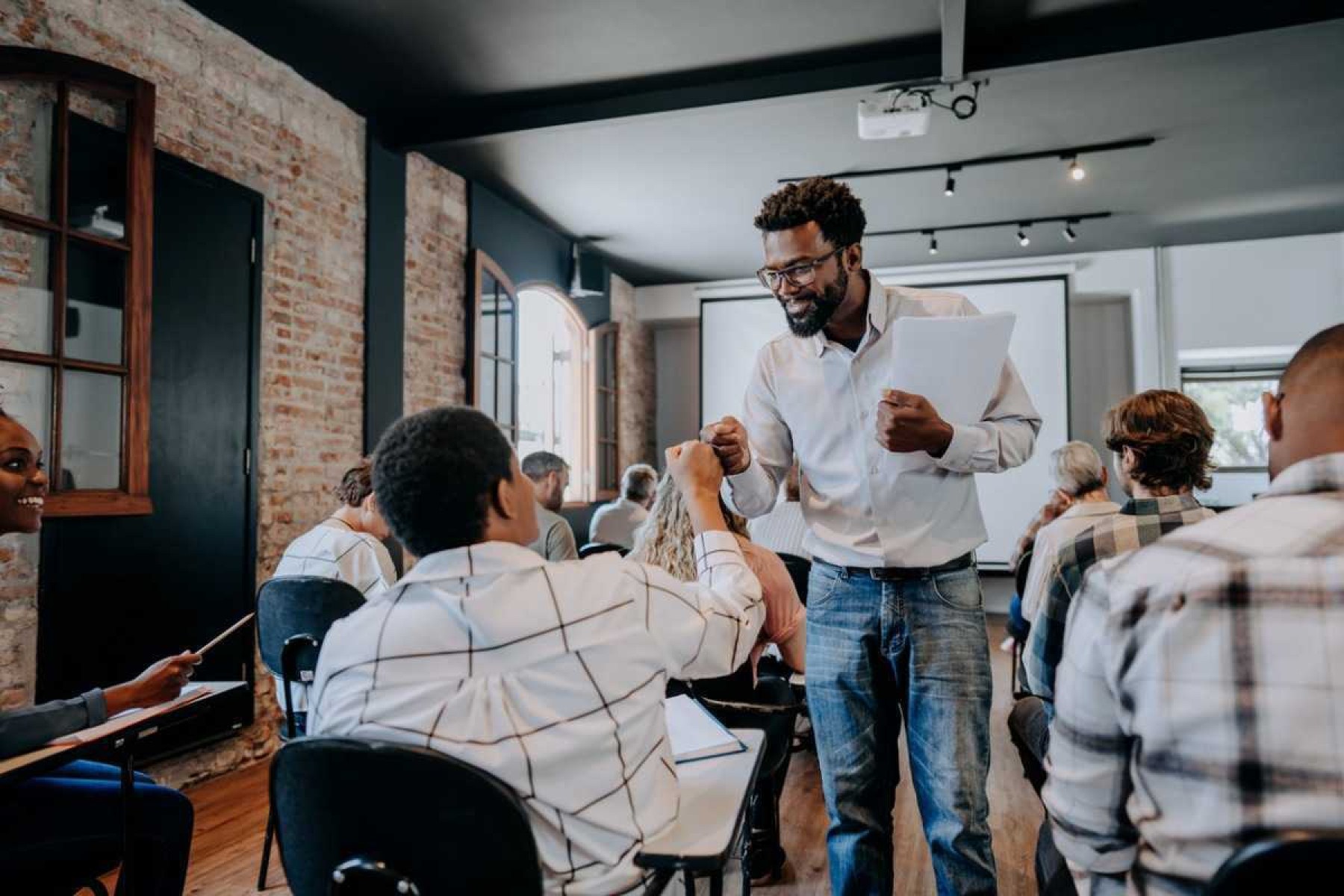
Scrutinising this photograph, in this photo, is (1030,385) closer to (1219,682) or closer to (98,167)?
(98,167)

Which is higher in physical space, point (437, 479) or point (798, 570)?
point (437, 479)

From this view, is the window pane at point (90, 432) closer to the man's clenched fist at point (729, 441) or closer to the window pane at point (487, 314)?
the man's clenched fist at point (729, 441)

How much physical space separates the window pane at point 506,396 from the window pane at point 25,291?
315 cm

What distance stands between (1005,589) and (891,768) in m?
6.88

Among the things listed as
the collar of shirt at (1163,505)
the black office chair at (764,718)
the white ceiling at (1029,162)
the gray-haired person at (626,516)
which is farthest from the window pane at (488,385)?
the collar of shirt at (1163,505)

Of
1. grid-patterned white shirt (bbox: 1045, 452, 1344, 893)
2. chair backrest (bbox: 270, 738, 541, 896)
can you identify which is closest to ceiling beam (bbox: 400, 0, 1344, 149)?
grid-patterned white shirt (bbox: 1045, 452, 1344, 893)

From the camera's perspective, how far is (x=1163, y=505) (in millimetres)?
1988

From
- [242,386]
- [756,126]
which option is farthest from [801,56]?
[242,386]

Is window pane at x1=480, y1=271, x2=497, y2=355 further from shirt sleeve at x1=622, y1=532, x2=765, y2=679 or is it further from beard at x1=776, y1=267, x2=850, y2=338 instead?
shirt sleeve at x1=622, y1=532, x2=765, y2=679

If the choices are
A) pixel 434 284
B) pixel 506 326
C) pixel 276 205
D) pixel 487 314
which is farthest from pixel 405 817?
pixel 506 326

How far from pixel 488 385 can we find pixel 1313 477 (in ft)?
16.9

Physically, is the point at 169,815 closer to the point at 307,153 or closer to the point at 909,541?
the point at 909,541

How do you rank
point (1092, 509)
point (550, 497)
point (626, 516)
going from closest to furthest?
point (1092, 509) → point (550, 497) → point (626, 516)

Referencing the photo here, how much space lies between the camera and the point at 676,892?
1.56 meters
